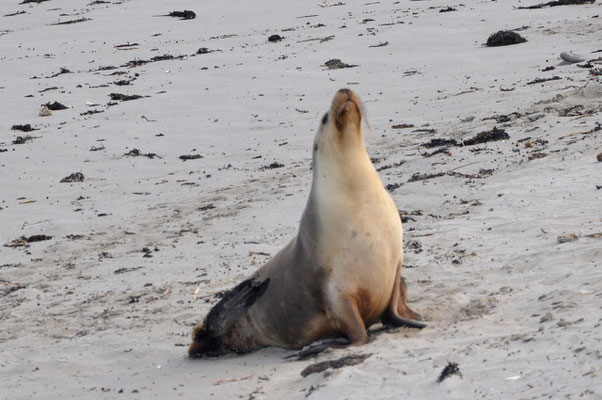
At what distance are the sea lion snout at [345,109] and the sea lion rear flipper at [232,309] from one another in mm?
968

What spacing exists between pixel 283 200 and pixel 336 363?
4.44m

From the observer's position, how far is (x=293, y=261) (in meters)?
4.94

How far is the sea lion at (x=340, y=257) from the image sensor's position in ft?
15.5

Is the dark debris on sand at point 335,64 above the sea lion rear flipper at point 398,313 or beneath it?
beneath

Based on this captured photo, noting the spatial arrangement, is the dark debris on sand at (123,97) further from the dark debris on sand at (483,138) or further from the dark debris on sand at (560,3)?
the dark debris on sand at (560,3)

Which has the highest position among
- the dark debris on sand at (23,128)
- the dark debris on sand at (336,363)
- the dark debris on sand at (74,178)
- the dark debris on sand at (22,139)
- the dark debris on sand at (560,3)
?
the dark debris on sand at (560,3)

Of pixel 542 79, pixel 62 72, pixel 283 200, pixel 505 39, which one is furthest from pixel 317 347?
pixel 62 72

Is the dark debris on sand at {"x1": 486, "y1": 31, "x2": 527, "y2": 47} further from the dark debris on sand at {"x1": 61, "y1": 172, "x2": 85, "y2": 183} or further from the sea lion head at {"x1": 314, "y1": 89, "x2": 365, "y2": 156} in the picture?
the sea lion head at {"x1": 314, "y1": 89, "x2": 365, "y2": 156}

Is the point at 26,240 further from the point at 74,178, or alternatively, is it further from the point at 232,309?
the point at 232,309

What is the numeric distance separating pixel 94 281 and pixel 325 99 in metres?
5.87

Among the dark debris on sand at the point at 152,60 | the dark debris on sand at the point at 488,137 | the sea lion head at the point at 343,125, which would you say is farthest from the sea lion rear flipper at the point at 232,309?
the dark debris on sand at the point at 152,60

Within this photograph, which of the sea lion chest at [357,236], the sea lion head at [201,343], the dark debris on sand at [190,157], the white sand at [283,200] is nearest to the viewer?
the white sand at [283,200]

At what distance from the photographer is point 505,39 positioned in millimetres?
13688

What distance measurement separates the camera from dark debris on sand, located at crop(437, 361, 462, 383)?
140 inches
